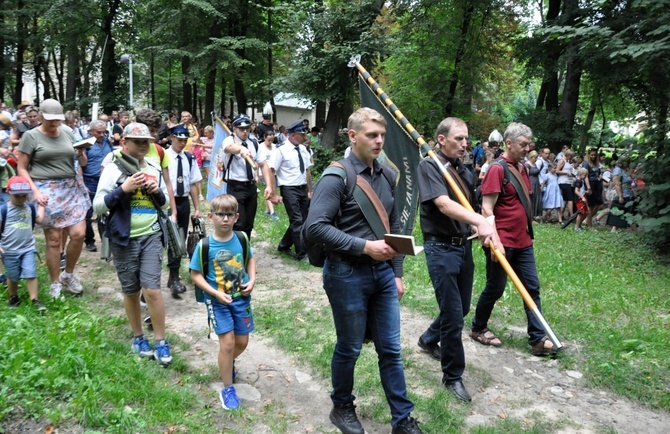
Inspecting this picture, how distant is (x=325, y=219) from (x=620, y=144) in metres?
9.37

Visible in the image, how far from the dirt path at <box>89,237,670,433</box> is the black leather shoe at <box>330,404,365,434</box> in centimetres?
18

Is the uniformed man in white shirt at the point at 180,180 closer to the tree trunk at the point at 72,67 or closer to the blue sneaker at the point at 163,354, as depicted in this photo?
the blue sneaker at the point at 163,354

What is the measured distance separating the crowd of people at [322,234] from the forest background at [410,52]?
508 centimetres

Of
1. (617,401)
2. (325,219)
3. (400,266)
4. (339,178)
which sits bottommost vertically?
(617,401)

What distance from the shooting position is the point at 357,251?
11.3ft

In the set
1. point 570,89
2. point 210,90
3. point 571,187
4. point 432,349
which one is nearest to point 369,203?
point 432,349

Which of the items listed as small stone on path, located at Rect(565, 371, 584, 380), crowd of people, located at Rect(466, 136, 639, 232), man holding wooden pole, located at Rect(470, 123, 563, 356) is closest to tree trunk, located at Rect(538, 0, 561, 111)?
crowd of people, located at Rect(466, 136, 639, 232)

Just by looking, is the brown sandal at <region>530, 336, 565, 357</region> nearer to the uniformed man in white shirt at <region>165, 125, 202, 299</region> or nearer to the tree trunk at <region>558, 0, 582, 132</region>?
the uniformed man in white shirt at <region>165, 125, 202, 299</region>

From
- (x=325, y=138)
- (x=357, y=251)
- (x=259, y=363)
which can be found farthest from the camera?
(x=325, y=138)

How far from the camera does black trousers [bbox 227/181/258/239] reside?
7.44 metres

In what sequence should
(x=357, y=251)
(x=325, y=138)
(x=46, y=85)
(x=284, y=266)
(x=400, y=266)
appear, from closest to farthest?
(x=357, y=251)
(x=400, y=266)
(x=284, y=266)
(x=325, y=138)
(x=46, y=85)

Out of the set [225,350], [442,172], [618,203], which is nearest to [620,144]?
[618,203]

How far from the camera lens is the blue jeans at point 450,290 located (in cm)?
448

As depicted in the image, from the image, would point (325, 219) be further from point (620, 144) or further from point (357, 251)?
point (620, 144)
